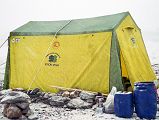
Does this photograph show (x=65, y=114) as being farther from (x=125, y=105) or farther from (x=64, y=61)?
(x=64, y=61)

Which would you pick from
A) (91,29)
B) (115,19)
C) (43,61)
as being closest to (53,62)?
(43,61)

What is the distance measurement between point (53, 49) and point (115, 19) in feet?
7.47

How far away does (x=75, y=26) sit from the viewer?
962 centimetres

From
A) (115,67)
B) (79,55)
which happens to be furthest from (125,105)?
(79,55)

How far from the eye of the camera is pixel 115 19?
9031mm

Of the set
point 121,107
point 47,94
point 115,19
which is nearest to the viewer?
point 121,107

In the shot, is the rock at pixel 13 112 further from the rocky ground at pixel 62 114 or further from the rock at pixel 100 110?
the rock at pixel 100 110

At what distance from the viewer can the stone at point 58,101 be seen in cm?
776

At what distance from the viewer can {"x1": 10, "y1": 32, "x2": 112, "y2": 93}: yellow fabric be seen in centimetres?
847

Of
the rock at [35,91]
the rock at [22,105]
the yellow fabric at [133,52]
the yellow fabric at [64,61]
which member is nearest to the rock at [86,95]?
the yellow fabric at [64,61]

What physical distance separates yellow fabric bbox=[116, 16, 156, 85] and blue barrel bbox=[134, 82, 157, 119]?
1970 millimetres

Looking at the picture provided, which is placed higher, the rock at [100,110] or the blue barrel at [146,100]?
the blue barrel at [146,100]

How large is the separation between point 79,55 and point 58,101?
1.84 metres

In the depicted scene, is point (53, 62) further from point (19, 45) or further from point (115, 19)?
point (115, 19)
